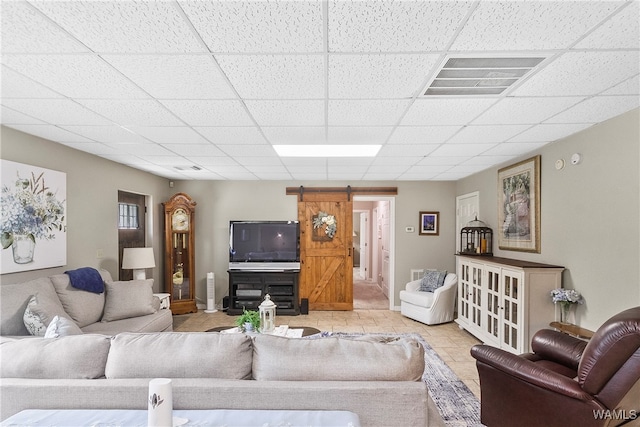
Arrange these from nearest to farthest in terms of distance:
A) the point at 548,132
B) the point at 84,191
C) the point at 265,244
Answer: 1. the point at 548,132
2. the point at 84,191
3. the point at 265,244

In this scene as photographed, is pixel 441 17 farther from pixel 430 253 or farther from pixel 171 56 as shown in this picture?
pixel 430 253

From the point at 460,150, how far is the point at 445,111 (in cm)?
137

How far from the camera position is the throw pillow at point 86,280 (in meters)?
3.25

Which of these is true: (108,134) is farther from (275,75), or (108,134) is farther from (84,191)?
(275,75)

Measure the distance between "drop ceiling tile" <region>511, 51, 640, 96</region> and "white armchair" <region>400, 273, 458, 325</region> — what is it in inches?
143

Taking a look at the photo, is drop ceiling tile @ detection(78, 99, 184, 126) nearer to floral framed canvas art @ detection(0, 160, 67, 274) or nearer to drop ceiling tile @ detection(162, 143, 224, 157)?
drop ceiling tile @ detection(162, 143, 224, 157)

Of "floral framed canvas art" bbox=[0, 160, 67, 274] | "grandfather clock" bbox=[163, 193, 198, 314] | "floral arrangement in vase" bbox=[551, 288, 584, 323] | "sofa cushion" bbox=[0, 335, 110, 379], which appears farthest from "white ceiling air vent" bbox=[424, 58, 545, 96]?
"grandfather clock" bbox=[163, 193, 198, 314]

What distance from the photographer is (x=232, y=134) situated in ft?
10.0

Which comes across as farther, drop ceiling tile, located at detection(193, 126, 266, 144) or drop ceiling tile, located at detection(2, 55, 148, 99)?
drop ceiling tile, located at detection(193, 126, 266, 144)

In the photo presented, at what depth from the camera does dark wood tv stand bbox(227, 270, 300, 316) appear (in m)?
5.63

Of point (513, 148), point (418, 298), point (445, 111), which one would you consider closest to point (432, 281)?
point (418, 298)

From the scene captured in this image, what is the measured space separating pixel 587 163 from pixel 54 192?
16.8 ft

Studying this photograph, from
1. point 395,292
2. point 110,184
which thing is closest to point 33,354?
point 110,184

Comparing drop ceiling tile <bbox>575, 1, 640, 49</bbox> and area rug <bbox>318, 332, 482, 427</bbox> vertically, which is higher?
drop ceiling tile <bbox>575, 1, 640, 49</bbox>
